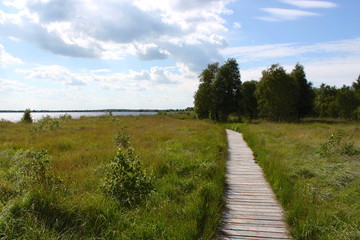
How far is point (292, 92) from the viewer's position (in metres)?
34.5

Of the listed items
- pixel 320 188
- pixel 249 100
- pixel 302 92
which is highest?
pixel 302 92

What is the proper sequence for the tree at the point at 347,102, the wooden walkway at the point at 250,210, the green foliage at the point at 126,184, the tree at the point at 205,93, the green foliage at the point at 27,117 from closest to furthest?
the wooden walkway at the point at 250,210 < the green foliage at the point at 126,184 < the green foliage at the point at 27,117 < the tree at the point at 205,93 < the tree at the point at 347,102

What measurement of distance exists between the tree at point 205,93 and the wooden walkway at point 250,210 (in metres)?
35.2

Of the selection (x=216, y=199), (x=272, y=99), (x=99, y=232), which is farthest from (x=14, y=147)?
(x=272, y=99)

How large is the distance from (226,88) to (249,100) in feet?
15.6

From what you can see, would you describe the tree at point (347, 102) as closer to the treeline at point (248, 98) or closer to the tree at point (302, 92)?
the treeline at point (248, 98)

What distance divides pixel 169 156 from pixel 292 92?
30.9 m

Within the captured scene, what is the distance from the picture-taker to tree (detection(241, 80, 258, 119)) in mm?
43719

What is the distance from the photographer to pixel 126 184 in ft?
17.5

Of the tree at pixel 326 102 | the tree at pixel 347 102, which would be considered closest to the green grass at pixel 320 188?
the tree at pixel 347 102

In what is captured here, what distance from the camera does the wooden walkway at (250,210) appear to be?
14.0 feet

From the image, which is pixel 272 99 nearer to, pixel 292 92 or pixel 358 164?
pixel 292 92

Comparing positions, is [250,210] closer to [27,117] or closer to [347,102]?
→ [27,117]

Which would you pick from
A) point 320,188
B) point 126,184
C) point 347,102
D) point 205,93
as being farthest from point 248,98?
point 126,184
